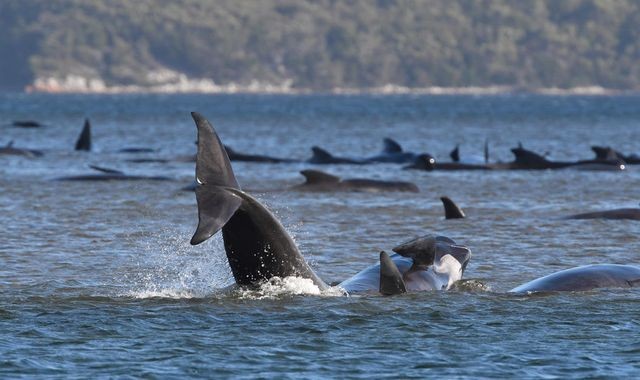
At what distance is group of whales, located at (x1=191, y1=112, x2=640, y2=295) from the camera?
13.9 metres

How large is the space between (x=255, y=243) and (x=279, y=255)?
1.18 ft

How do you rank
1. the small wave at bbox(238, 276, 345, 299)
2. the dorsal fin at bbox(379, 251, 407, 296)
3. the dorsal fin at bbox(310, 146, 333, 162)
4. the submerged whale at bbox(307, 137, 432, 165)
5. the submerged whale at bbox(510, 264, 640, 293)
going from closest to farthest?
the small wave at bbox(238, 276, 345, 299) < the dorsal fin at bbox(379, 251, 407, 296) < the submerged whale at bbox(510, 264, 640, 293) < the dorsal fin at bbox(310, 146, 333, 162) < the submerged whale at bbox(307, 137, 432, 165)

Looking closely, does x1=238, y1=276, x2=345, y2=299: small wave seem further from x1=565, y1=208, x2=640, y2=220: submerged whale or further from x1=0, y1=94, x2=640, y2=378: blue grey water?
x1=565, y1=208, x2=640, y2=220: submerged whale

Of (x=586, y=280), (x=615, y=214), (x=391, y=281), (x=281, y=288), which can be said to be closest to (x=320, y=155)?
(x=615, y=214)

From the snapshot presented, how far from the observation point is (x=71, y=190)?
104 ft

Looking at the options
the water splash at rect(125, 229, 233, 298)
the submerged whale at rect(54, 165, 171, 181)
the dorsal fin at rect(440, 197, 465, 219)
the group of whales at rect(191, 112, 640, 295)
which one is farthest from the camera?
the submerged whale at rect(54, 165, 171, 181)

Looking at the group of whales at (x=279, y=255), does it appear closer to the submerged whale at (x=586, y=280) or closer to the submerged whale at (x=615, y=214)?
the submerged whale at (x=586, y=280)

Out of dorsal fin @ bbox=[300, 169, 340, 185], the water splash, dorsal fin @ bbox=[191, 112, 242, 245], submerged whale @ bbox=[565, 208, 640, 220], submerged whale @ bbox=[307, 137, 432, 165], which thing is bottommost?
the water splash

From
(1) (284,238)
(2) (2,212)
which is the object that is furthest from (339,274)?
(2) (2,212)

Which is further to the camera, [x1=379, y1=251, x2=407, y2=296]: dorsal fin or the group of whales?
[x1=379, y1=251, x2=407, y2=296]: dorsal fin

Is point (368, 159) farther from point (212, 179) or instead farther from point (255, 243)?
point (212, 179)

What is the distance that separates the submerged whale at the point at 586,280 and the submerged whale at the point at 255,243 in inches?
34.7

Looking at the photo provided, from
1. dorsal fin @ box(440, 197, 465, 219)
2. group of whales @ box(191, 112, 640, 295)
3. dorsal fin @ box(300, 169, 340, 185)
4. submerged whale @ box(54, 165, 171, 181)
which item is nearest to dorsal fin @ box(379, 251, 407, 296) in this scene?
group of whales @ box(191, 112, 640, 295)

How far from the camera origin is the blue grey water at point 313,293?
1292 cm
